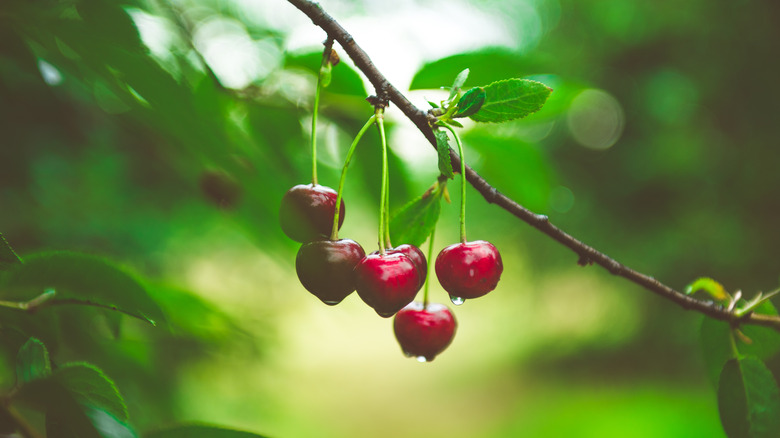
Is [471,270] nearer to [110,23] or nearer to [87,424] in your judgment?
[87,424]

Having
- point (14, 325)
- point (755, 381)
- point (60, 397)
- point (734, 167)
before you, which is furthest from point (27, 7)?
point (734, 167)

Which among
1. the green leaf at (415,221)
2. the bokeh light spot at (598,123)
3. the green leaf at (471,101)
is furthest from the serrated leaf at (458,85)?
the bokeh light spot at (598,123)

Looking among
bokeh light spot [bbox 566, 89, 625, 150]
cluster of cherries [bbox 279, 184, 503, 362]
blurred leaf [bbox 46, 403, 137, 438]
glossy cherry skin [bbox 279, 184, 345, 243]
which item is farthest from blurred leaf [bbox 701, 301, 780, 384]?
bokeh light spot [bbox 566, 89, 625, 150]

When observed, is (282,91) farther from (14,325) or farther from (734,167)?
(734,167)

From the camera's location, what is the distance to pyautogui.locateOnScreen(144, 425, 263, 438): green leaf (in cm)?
52

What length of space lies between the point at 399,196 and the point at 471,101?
42 centimetres

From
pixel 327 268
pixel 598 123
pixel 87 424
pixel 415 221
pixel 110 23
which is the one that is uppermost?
pixel 598 123

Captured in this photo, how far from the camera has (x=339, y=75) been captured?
3.27 feet

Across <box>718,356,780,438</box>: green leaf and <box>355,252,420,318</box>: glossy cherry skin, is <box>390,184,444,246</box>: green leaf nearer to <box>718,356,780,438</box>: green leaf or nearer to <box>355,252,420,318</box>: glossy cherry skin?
<box>355,252,420,318</box>: glossy cherry skin

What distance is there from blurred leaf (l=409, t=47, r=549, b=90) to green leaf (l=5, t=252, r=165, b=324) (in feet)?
2.09

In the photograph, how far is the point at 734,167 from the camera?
264 inches

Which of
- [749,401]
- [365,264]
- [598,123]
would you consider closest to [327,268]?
[365,264]

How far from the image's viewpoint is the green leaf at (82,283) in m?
0.57

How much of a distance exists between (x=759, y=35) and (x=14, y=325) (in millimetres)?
8195
